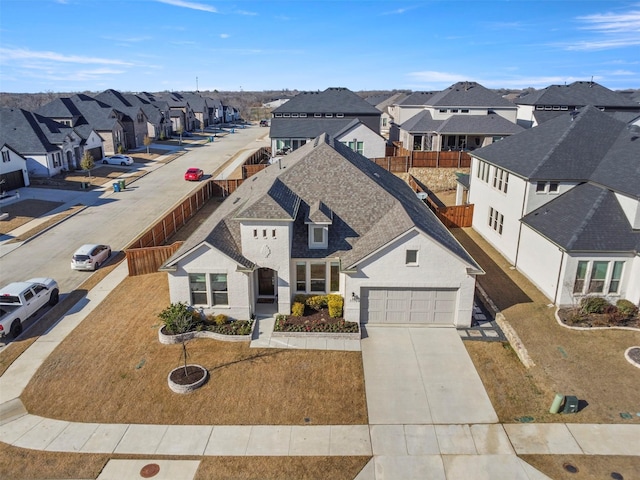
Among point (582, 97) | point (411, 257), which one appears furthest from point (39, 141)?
point (582, 97)

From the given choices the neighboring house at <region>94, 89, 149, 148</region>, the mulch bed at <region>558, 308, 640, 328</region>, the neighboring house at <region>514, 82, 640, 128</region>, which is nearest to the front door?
the mulch bed at <region>558, 308, 640, 328</region>

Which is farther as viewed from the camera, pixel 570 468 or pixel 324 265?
pixel 324 265

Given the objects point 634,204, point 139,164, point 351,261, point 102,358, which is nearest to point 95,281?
point 102,358

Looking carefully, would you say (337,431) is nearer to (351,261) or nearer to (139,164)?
(351,261)

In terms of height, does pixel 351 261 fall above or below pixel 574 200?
below

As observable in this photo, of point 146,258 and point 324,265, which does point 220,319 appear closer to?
point 324,265

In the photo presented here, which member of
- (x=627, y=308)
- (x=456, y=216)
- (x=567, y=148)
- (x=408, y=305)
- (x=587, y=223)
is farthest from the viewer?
(x=456, y=216)
